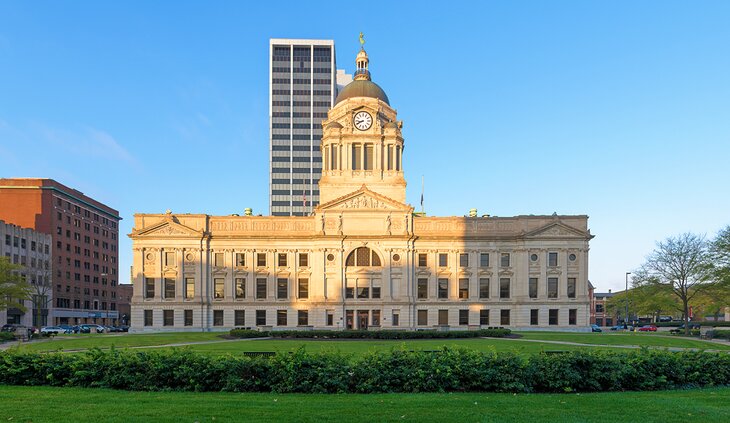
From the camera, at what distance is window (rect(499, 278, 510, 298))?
80312 mm

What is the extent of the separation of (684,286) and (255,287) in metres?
57.1

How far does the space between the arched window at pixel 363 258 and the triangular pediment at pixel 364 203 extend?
6.08 meters

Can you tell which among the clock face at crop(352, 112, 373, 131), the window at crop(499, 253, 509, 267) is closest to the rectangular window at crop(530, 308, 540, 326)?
the window at crop(499, 253, 509, 267)

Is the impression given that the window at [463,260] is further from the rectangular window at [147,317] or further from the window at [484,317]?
the rectangular window at [147,317]

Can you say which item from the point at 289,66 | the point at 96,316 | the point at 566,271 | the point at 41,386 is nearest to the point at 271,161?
the point at 289,66

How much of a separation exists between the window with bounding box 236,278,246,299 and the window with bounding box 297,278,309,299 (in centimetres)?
785

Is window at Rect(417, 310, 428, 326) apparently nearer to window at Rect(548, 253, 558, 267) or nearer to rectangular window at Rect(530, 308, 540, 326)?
rectangular window at Rect(530, 308, 540, 326)

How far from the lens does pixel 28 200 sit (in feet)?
347

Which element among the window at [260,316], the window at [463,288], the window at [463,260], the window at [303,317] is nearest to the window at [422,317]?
the window at [463,288]

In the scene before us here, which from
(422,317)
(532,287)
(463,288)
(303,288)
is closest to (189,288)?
(303,288)

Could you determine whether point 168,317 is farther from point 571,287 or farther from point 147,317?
point 571,287

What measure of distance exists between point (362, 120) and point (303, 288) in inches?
1072

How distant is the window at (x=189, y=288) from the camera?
78.7 meters

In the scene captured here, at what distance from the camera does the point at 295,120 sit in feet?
521
